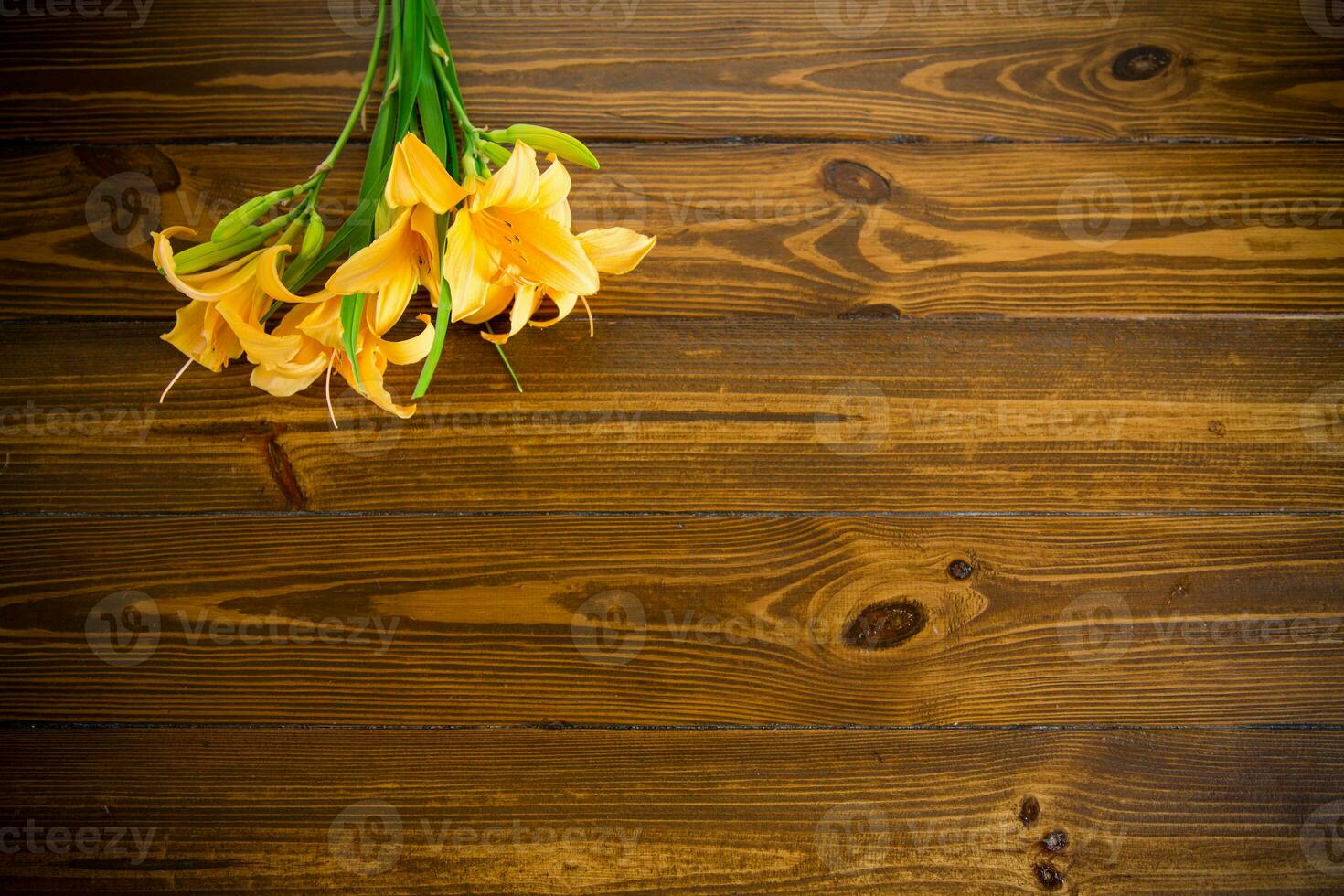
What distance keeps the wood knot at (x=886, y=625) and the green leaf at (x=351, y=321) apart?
57 cm

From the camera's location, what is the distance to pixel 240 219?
2.16ft

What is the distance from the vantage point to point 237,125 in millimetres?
907

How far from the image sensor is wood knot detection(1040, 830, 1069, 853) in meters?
0.93

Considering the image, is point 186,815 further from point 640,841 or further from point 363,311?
point 363,311

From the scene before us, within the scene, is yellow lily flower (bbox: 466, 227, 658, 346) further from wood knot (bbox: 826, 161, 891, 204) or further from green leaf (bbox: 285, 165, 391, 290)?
wood knot (bbox: 826, 161, 891, 204)

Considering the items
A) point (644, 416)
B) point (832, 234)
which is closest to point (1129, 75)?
point (832, 234)

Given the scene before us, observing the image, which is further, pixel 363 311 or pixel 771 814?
pixel 771 814

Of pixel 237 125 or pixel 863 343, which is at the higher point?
pixel 237 125

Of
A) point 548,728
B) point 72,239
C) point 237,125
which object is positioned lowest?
point 548,728

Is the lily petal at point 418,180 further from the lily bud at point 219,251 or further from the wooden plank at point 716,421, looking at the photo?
the wooden plank at point 716,421

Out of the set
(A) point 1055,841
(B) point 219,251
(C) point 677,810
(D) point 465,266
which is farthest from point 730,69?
(A) point 1055,841

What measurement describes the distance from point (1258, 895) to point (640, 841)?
68 centimetres

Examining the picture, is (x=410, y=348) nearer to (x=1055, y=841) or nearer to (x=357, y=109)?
(x=357, y=109)

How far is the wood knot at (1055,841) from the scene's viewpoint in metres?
0.93
